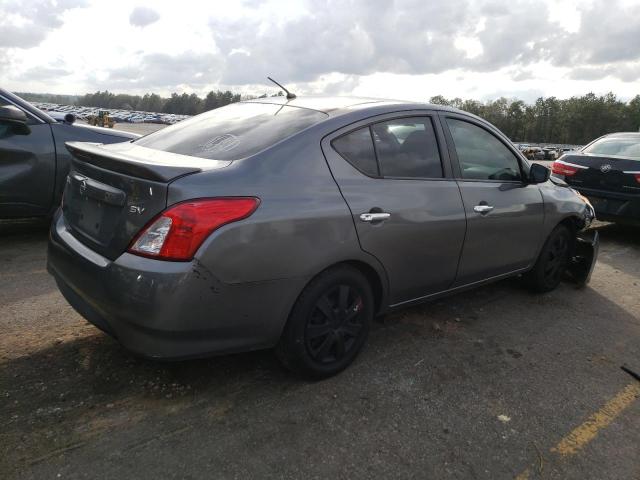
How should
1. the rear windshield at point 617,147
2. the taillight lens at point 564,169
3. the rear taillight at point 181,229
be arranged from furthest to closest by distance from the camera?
the taillight lens at point 564,169, the rear windshield at point 617,147, the rear taillight at point 181,229

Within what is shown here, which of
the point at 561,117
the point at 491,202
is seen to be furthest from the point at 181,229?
the point at 561,117

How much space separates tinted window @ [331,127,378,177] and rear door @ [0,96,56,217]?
363cm

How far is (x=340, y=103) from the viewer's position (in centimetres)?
314

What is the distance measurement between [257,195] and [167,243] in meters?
0.47

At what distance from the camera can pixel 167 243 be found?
220 centimetres

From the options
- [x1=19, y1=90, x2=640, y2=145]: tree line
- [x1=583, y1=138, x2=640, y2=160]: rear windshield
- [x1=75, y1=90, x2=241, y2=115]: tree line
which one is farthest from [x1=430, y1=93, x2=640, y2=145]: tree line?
[x1=583, y1=138, x2=640, y2=160]: rear windshield

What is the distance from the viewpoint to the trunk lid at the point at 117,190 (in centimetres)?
228

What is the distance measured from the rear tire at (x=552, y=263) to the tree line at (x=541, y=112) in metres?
117

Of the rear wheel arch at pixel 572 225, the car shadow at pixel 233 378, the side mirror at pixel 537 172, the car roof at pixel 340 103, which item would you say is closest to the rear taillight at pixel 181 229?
the car shadow at pixel 233 378

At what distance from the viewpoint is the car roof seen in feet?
9.88

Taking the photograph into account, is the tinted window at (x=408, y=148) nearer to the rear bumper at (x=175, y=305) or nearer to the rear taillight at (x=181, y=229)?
the rear bumper at (x=175, y=305)

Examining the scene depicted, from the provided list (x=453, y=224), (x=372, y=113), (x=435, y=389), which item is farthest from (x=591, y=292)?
(x=372, y=113)

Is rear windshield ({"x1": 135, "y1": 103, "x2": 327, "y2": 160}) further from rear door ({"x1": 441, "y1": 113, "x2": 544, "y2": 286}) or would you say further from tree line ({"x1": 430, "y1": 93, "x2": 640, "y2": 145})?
tree line ({"x1": 430, "y1": 93, "x2": 640, "y2": 145})

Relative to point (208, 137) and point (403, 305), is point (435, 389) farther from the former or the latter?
point (208, 137)
